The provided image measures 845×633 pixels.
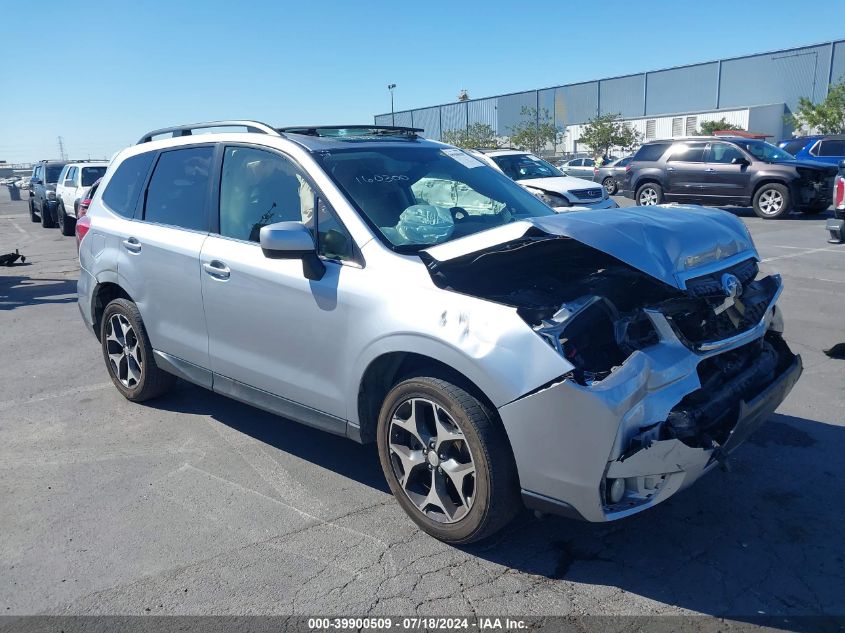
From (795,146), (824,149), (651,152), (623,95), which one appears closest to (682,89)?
(623,95)

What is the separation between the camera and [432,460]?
11.0 ft

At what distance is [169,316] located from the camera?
4719 mm

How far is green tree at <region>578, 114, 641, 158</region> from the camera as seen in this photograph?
46531 mm

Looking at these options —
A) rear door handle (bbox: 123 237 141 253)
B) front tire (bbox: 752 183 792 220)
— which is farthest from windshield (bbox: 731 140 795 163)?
rear door handle (bbox: 123 237 141 253)

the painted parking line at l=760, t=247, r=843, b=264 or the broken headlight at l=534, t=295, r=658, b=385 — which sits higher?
the broken headlight at l=534, t=295, r=658, b=385

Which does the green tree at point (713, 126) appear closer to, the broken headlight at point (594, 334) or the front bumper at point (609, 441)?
the broken headlight at point (594, 334)

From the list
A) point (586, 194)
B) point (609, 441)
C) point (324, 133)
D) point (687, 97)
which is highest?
point (687, 97)

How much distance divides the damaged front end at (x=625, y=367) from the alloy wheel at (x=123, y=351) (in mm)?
2946

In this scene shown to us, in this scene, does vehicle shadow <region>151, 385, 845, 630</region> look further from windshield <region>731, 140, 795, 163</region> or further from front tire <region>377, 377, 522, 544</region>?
windshield <region>731, 140, 795, 163</region>

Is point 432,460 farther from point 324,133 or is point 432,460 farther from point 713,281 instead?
point 324,133

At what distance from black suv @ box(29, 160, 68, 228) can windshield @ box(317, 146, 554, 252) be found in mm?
19406

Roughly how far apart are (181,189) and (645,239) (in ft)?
10.3

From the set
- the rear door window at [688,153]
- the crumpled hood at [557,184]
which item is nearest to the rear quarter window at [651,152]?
the rear door window at [688,153]

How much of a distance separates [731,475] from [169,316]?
3.63 m
